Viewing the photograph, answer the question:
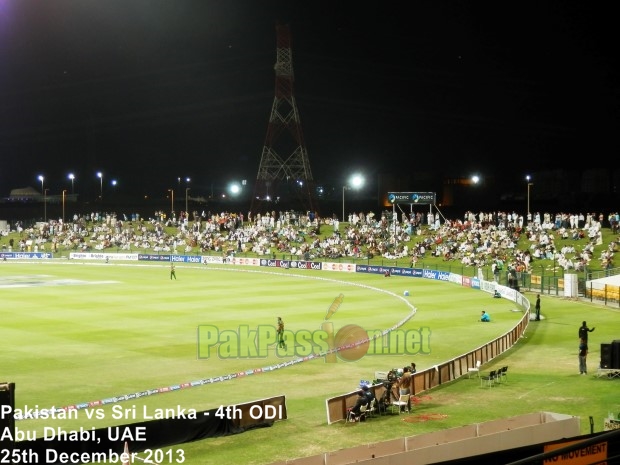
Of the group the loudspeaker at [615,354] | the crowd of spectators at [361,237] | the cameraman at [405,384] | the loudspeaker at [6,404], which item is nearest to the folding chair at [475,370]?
the loudspeaker at [615,354]

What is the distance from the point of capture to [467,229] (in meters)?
80.1

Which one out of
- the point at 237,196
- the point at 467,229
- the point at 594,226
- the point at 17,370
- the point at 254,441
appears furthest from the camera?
the point at 237,196

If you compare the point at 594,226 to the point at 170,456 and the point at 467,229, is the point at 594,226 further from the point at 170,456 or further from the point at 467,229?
the point at 170,456

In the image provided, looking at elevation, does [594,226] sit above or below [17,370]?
above

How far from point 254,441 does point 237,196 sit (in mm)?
142343

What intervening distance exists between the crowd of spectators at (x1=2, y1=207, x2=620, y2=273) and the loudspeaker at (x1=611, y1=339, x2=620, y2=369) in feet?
112

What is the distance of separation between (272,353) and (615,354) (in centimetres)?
1370

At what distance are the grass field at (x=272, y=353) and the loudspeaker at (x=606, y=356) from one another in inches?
24.2

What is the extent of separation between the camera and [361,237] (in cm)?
8719

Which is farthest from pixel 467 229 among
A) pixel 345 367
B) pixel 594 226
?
pixel 345 367

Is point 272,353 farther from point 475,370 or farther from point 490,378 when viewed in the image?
point 490,378

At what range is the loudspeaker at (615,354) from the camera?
85.6 feet

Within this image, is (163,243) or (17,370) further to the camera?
(163,243)

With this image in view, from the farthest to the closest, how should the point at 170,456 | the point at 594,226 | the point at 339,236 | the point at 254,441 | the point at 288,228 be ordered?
the point at 288,228, the point at 339,236, the point at 594,226, the point at 254,441, the point at 170,456
